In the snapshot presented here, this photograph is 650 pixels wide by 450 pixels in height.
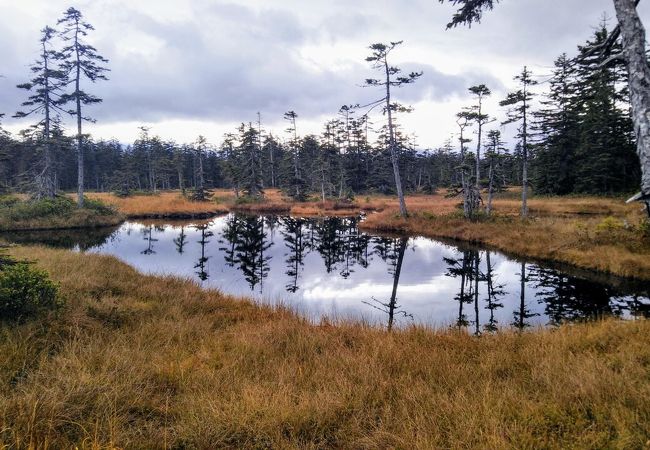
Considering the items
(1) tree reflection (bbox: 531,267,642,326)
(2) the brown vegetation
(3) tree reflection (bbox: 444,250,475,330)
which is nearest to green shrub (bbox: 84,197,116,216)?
(2) the brown vegetation

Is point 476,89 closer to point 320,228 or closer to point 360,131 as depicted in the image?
point 320,228

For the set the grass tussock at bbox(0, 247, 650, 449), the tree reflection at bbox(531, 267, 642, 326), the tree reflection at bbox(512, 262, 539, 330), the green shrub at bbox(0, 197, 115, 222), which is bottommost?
the tree reflection at bbox(512, 262, 539, 330)

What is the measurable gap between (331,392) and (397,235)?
23032 millimetres

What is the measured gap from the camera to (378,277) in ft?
51.4

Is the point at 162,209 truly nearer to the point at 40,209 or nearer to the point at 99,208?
the point at 99,208

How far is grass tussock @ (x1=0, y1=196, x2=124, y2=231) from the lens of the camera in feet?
87.4

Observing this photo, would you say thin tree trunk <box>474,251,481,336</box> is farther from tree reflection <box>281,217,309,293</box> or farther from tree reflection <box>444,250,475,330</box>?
tree reflection <box>281,217,309,293</box>

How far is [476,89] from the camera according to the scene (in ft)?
95.5

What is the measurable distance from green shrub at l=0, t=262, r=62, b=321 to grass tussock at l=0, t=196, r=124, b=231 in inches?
998

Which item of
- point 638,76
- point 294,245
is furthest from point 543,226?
point 638,76

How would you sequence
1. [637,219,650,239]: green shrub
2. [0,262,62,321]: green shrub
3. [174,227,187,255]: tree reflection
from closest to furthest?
[0,262,62,321]: green shrub
[637,219,650,239]: green shrub
[174,227,187,255]: tree reflection

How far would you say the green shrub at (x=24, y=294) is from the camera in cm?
625

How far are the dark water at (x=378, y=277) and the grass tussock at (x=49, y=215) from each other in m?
2.92

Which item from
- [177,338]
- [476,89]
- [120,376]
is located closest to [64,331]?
[177,338]
